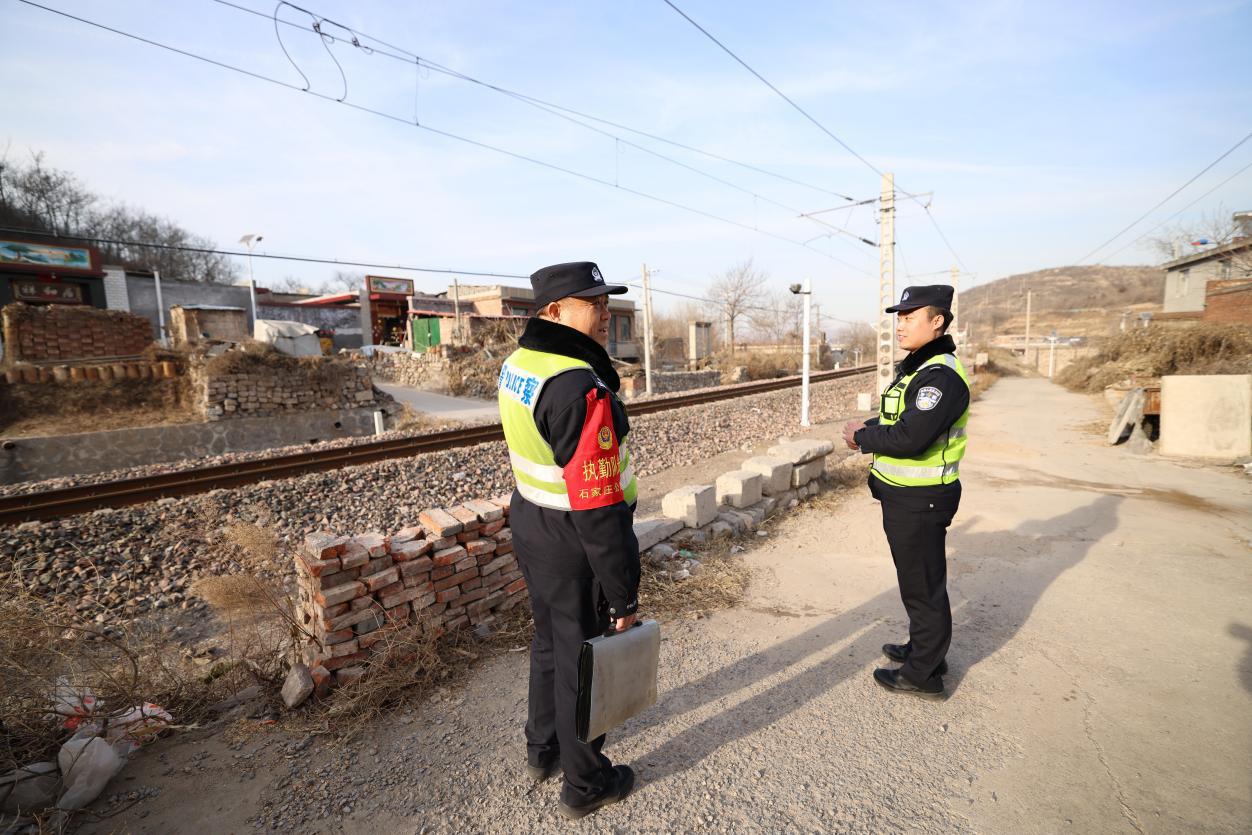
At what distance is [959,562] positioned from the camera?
4.57m

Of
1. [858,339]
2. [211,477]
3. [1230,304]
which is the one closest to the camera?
[211,477]

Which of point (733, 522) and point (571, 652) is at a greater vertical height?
point (571, 652)

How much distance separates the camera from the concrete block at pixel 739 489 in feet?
17.7

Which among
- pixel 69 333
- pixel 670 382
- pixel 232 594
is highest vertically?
pixel 69 333

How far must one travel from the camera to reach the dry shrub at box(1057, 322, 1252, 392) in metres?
14.2

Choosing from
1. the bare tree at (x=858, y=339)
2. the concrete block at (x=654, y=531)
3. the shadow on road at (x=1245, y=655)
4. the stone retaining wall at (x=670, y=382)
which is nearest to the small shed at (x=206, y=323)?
the stone retaining wall at (x=670, y=382)

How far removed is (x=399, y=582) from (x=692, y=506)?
269 cm

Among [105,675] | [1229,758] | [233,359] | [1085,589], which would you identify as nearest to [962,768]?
[1229,758]

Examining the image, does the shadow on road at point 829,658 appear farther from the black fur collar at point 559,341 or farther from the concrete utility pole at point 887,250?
the concrete utility pole at point 887,250

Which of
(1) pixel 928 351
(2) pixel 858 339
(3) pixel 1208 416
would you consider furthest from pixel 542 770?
(2) pixel 858 339

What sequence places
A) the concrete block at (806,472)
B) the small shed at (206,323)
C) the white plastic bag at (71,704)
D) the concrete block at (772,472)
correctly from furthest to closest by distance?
the small shed at (206,323) < the concrete block at (806,472) < the concrete block at (772,472) < the white plastic bag at (71,704)

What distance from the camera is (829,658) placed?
3.19m

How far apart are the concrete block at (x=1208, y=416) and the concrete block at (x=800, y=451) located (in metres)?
6.22

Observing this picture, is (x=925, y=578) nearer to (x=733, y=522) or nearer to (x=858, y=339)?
(x=733, y=522)
